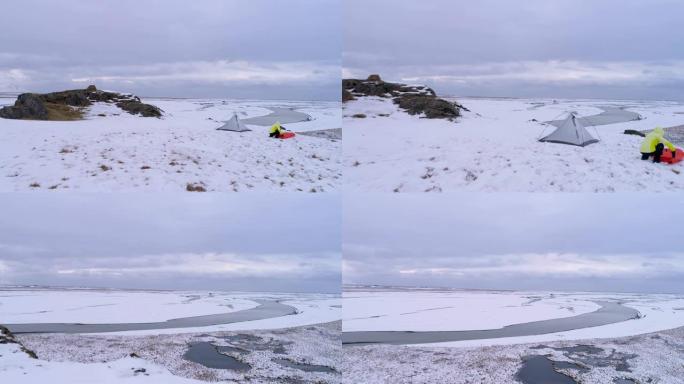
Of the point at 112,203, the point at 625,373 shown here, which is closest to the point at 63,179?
the point at 112,203

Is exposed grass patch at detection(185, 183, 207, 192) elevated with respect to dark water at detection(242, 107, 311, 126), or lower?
lower

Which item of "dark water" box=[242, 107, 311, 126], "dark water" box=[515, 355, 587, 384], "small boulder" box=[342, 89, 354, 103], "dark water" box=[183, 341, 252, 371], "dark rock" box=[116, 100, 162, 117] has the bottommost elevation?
"dark water" box=[515, 355, 587, 384]

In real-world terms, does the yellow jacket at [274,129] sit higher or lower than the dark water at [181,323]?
higher

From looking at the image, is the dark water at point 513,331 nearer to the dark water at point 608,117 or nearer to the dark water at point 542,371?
the dark water at point 542,371

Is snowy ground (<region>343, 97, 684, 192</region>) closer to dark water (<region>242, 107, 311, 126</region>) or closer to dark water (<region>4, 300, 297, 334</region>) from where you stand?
dark water (<region>242, 107, 311, 126</region>)

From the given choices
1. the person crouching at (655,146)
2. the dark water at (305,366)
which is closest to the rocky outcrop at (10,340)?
the dark water at (305,366)

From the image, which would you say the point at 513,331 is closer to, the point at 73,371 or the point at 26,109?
the point at 73,371

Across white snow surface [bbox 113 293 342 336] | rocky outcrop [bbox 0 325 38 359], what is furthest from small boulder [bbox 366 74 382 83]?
rocky outcrop [bbox 0 325 38 359]
